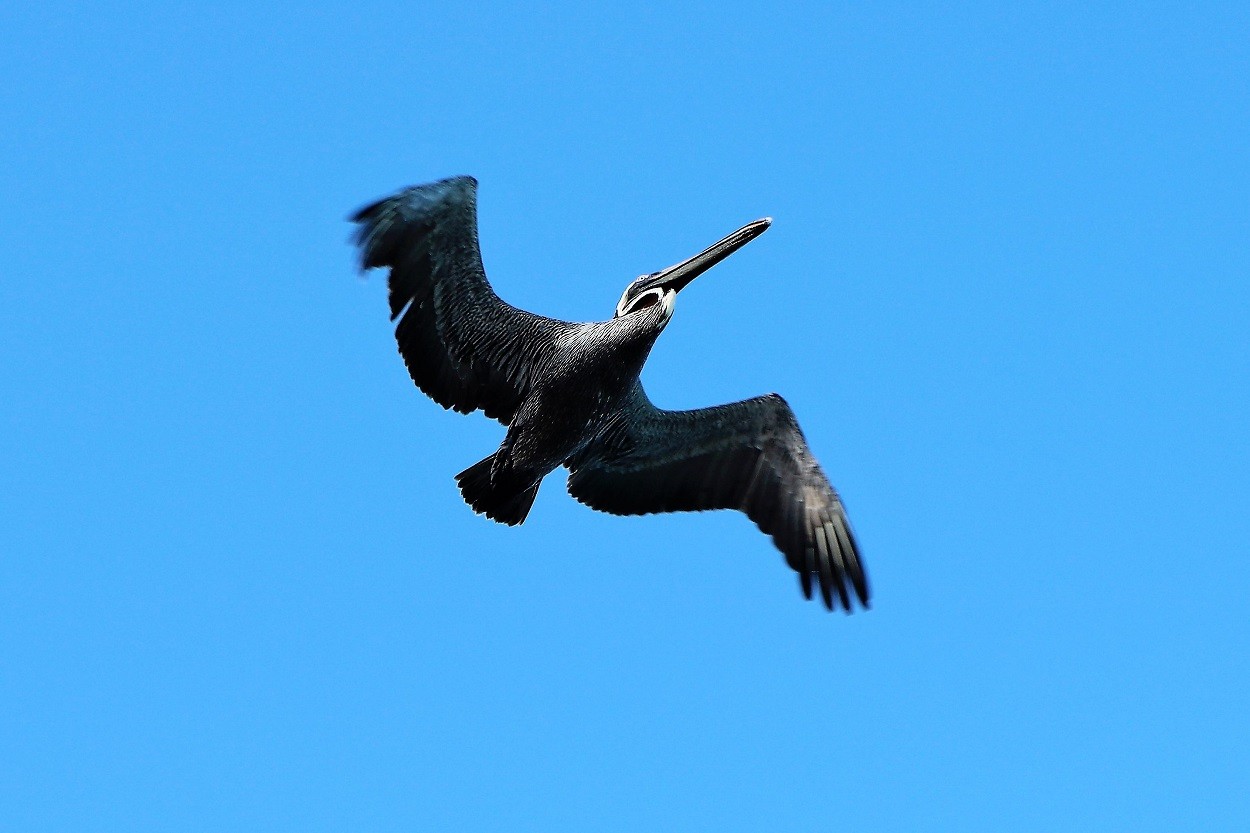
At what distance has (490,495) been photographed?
10.8m

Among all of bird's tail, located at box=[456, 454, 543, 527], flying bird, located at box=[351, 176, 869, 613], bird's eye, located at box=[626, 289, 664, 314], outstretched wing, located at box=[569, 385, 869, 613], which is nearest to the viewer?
flying bird, located at box=[351, 176, 869, 613]

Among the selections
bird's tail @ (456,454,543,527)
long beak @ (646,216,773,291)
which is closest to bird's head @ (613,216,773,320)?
long beak @ (646,216,773,291)

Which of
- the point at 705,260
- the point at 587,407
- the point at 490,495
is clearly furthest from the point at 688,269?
the point at 490,495

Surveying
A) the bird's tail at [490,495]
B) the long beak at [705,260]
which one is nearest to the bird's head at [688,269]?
the long beak at [705,260]

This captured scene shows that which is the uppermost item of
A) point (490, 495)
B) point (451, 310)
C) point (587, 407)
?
point (451, 310)

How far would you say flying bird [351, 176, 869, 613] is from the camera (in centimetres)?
1043

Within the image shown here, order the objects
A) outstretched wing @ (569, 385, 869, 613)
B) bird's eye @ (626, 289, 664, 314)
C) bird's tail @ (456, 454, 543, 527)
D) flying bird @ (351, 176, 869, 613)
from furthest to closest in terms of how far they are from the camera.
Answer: bird's eye @ (626, 289, 664, 314) → outstretched wing @ (569, 385, 869, 613) → bird's tail @ (456, 454, 543, 527) → flying bird @ (351, 176, 869, 613)

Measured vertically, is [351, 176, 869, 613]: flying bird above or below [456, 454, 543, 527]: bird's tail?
above

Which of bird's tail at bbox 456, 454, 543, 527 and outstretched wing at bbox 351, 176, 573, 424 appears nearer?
outstretched wing at bbox 351, 176, 573, 424

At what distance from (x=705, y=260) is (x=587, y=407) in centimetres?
154

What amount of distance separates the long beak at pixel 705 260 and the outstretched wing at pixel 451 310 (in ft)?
2.87

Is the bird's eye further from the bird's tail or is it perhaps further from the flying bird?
the bird's tail

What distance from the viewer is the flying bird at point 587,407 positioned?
10.4 metres

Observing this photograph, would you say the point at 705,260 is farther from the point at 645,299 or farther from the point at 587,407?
the point at 587,407
